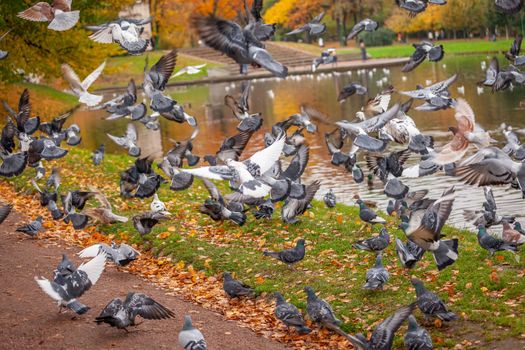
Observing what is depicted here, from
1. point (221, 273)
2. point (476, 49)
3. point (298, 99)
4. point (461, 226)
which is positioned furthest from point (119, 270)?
point (476, 49)

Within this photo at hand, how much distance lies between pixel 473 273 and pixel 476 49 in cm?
5130

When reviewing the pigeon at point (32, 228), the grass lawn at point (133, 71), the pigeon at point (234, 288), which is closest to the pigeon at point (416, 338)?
the pigeon at point (234, 288)

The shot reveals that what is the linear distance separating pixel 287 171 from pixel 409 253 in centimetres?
187

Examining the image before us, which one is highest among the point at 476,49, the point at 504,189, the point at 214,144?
the point at 504,189

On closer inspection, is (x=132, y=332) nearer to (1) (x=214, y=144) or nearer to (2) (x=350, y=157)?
(2) (x=350, y=157)

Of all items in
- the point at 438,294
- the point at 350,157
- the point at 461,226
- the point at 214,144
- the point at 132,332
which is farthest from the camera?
the point at 214,144

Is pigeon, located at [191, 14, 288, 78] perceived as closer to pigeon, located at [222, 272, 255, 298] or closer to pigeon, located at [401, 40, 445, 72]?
pigeon, located at [222, 272, 255, 298]

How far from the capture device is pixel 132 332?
838 cm

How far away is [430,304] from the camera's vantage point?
802 cm

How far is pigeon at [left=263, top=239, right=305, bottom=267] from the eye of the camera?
9906mm

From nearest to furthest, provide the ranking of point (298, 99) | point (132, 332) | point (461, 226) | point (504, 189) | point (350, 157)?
point (132, 332) < point (350, 157) < point (461, 226) < point (504, 189) < point (298, 99)

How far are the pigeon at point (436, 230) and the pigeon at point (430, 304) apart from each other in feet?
1.46

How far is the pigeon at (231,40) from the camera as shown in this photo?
815 cm

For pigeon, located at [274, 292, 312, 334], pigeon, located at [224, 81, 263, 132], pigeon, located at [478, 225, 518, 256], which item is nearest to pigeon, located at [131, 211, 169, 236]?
pigeon, located at [224, 81, 263, 132]
